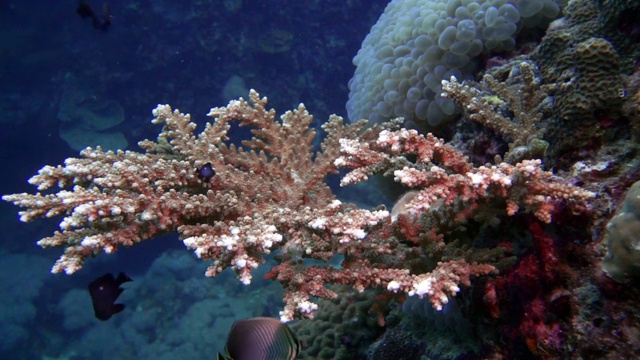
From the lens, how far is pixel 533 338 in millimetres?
1986

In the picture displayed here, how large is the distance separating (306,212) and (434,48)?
2.43m

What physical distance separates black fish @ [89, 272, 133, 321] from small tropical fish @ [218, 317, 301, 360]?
1920 millimetres

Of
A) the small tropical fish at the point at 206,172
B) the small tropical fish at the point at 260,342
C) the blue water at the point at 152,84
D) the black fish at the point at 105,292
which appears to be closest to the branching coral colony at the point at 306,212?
the small tropical fish at the point at 206,172

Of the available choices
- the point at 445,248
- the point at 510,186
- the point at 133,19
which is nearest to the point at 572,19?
the point at 510,186

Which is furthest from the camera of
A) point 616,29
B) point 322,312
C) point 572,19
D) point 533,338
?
point 322,312

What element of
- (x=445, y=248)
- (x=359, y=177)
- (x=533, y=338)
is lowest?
(x=533, y=338)

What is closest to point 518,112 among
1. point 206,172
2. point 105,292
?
point 206,172

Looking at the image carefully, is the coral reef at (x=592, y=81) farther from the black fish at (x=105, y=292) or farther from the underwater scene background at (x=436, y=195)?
the black fish at (x=105, y=292)

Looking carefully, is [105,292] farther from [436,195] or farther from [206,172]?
[436,195]

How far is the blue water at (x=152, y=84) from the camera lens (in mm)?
12391

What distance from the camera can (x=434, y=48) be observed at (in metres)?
3.97

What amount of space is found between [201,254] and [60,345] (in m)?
13.6

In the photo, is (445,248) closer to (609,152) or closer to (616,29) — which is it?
(609,152)

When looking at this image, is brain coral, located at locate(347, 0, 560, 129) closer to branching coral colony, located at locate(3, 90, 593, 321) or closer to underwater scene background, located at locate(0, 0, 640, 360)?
underwater scene background, located at locate(0, 0, 640, 360)
